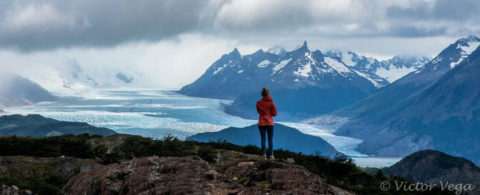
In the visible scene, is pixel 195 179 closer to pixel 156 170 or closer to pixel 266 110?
pixel 156 170

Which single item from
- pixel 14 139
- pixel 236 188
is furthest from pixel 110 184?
pixel 14 139

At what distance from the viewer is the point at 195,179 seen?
55.5 ft

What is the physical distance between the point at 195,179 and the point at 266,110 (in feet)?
35.5

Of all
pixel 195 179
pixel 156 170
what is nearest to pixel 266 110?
pixel 156 170

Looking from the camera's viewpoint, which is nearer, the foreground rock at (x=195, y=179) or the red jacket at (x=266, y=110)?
the foreground rock at (x=195, y=179)

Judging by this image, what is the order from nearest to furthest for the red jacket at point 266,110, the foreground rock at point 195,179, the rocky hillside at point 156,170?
the foreground rock at point 195,179
the rocky hillside at point 156,170
the red jacket at point 266,110

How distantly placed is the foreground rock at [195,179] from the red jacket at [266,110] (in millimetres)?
7051

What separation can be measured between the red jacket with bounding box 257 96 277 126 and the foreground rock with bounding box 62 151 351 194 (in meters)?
7.05

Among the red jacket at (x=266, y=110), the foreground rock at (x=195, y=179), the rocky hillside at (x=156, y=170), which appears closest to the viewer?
the foreground rock at (x=195, y=179)

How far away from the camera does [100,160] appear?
3244cm

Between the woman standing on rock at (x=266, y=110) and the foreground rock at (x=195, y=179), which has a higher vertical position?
the woman standing on rock at (x=266, y=110)

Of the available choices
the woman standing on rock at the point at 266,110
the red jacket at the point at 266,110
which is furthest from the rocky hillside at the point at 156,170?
A: the red jacket at the point at 266,110

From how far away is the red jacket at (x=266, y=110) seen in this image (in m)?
27.3

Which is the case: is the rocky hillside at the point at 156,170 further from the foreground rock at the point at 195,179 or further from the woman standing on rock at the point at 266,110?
the woman standing on rock at the point at 266,110
